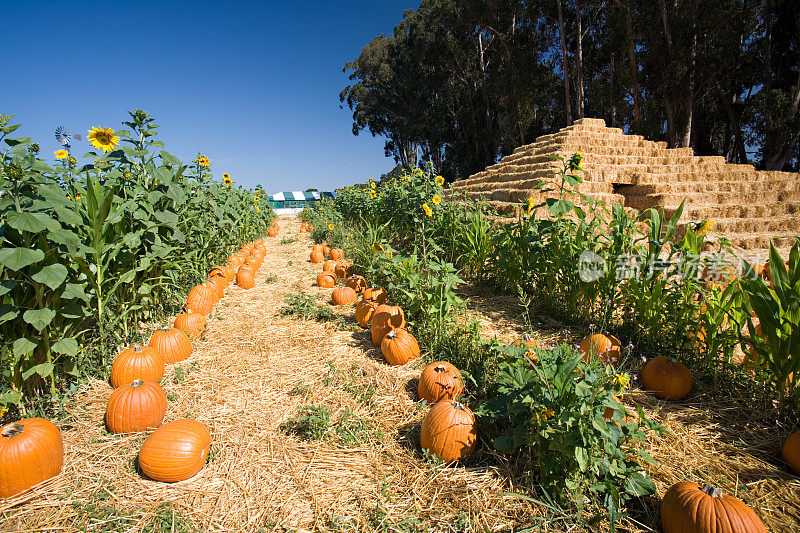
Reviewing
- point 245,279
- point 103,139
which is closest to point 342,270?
point 245,279

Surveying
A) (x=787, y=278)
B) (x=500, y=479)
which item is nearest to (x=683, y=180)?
(x=787, y=278)

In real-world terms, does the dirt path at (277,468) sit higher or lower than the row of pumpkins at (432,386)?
lower

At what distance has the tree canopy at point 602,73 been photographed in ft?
49.5

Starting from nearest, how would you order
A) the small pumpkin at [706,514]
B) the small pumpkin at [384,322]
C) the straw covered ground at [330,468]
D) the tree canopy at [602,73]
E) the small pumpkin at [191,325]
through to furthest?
the small pumpkin at [706,514]
the straw covered ground at [330,468]
the small pumpkin at [384,322]
the small pumpkin at [191,325]
the tree canopy at [602,73]

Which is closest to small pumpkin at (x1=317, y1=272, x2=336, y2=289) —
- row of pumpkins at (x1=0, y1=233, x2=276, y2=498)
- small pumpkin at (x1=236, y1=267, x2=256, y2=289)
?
small pumpkin at (x1=236, y1=267, x2=256, y2=289)

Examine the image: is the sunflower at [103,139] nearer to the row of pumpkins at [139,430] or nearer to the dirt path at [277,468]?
the row of pumpkins at [139,430]

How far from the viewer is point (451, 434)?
1.77 m

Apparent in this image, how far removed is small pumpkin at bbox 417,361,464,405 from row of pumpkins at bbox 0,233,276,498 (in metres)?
1.28

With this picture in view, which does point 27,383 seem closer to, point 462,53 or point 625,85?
point 625,85

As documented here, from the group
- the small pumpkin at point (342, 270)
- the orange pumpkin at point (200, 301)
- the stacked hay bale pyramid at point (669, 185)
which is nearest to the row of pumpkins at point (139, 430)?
the orange pumpkin at point (200, 301)

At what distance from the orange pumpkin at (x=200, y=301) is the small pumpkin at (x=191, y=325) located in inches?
14.2

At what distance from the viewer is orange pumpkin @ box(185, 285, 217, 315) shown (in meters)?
3.83

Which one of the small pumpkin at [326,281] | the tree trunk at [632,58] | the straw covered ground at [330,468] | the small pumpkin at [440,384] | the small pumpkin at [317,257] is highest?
the tree trunk at [632,58]

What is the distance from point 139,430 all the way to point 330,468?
120 centimetres
